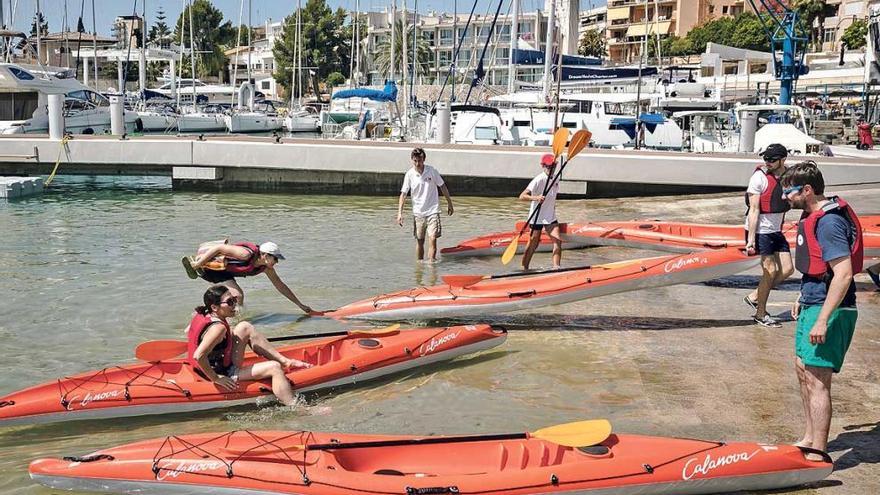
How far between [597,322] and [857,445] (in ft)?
12.4

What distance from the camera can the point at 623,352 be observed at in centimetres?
790

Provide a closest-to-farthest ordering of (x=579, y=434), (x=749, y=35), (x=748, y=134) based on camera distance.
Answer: (x=579, y=434) < (x=748, y=134) < (x=749, y=35)

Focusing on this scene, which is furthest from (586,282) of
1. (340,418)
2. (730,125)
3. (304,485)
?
(730,125)

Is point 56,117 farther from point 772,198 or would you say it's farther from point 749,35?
point 749,35

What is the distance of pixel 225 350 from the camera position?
645 cm

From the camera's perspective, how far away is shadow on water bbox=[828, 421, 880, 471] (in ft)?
17.3

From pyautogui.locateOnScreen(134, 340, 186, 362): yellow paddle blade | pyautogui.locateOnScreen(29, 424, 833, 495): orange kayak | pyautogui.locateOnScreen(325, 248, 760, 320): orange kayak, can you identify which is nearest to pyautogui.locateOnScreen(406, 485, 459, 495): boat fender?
pyautogui.locateOnScreen(29, 424, 833, 495): orange kayak

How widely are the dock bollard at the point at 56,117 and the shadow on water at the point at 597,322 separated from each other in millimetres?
15765

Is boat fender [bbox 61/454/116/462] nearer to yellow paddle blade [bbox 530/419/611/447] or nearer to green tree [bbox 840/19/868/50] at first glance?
yellow paddle blade [bbox 530/419/611/447]

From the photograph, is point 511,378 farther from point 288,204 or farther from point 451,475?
point 288,204

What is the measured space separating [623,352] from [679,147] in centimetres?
1952

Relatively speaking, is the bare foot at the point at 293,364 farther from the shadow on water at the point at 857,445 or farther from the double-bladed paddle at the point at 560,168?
the double-bladed paddle at the point at 560,168

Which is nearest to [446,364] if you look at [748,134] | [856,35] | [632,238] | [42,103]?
[632,238]

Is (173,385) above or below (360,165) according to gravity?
below
